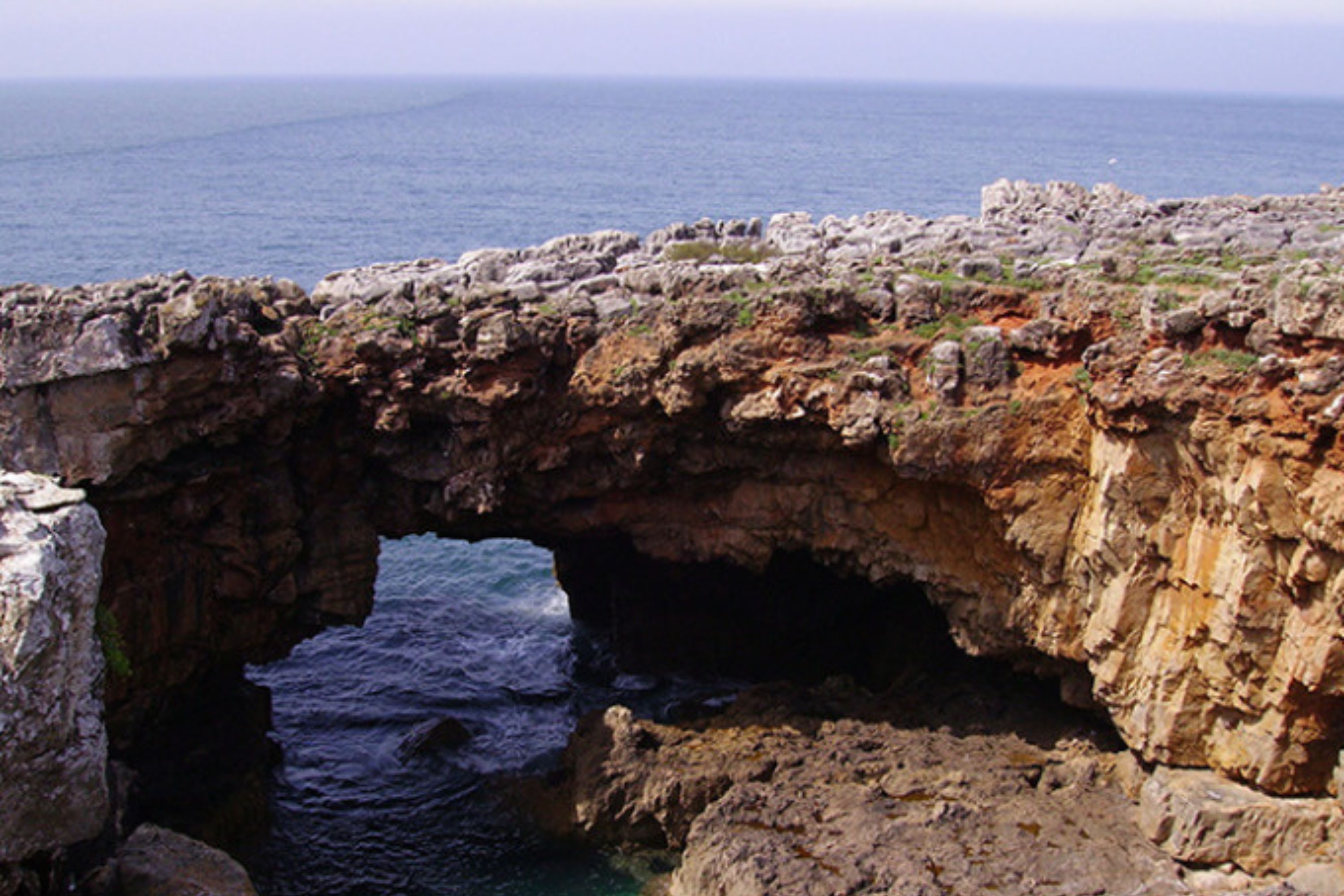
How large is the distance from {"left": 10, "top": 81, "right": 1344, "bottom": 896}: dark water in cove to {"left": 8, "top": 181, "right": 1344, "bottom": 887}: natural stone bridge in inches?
179

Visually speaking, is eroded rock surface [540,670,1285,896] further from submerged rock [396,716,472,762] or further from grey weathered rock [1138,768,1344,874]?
submerged rock [396,716,472,762]

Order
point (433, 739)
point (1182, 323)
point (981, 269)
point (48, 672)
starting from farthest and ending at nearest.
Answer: point (433, 739) < point (981, 269) < point (1182, 323) < point (48, 672)

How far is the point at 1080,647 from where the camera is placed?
75.9 ft

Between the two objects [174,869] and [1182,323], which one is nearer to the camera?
[174,869]

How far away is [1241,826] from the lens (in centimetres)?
2100

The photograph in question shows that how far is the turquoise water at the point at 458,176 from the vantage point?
7525 centimetres

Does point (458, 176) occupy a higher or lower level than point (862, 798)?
higher

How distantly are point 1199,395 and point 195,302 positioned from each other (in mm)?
16550

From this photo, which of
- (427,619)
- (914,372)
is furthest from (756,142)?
(914,372)

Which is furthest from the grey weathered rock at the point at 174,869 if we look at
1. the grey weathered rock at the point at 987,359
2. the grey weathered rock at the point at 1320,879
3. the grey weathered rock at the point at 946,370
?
the grey weathered rock at the point at 1320,879

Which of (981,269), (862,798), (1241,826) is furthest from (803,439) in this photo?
(1241,826)

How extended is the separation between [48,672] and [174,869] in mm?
4597

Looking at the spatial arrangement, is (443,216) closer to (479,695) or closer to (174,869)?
(479,695)

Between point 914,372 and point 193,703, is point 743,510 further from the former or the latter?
point 193,703
